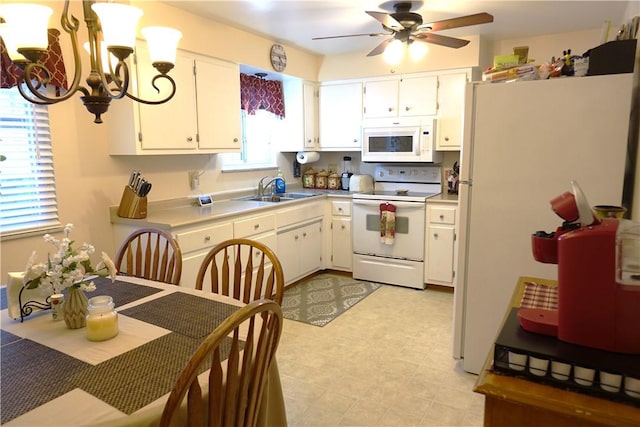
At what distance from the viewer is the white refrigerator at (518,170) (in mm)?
2021

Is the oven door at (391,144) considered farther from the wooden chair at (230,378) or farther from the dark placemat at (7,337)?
the dark placemat at (7,337)

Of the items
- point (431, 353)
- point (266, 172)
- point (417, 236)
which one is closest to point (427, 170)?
point (417, 236)

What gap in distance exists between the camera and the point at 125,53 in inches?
57.2

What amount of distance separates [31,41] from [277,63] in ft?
9.33

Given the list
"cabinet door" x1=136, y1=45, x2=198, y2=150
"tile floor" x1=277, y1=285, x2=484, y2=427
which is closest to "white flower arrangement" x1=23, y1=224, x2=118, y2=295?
"tile floor" x1=277, y1=285, x2=484, y2=427

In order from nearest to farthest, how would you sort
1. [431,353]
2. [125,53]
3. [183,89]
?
[125,53]
[431,353]
[183,89]

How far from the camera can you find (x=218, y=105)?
11.1ft

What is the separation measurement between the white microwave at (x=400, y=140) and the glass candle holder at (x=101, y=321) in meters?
3.33

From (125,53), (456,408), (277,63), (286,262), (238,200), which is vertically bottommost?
(456,408)

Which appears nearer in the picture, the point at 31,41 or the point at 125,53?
the point at 31,41

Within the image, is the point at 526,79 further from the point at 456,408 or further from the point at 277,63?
the point at 277,63

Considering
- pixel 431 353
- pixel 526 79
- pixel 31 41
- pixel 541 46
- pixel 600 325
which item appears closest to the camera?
pixel 600 325

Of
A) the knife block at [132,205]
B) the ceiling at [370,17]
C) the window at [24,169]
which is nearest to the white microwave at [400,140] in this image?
the ceiling at [370,17]

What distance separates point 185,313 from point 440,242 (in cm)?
283
